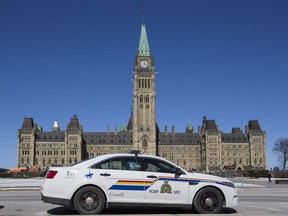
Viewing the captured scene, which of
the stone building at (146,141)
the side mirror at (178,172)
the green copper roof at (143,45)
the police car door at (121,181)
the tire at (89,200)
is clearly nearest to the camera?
the tire at (89,200)

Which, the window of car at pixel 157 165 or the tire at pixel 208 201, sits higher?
the window of car at pixel 157 165

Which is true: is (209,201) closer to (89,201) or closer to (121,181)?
(121,181)

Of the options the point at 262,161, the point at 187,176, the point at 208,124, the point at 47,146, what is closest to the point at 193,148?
the point at 208,124

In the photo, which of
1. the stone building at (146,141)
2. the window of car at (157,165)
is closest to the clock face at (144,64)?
the stone building at (146,141)

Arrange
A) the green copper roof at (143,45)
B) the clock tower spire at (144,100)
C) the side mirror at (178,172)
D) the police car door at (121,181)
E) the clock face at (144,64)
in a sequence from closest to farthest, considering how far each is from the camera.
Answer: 1. the police car door at (121,181)
2. the side mirror at (178,172)
3. the clock tower spire at (144,100)
4. the clock face at (144,64)
5. the green copper roof at (143,45)

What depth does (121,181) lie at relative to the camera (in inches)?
439

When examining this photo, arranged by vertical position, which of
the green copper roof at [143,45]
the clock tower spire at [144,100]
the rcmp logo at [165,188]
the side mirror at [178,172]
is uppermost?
the green copper roof at [143,45]

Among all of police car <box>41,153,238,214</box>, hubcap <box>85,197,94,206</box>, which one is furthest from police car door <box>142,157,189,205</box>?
hubcap <box>85,197,94,206</box>

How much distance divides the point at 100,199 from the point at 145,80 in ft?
441

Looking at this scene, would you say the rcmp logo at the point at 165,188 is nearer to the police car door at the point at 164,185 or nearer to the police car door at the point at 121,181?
the police car door at the point at 164,185

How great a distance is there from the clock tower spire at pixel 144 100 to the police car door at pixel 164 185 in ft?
419

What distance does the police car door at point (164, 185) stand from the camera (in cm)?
1127

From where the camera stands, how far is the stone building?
142 metres

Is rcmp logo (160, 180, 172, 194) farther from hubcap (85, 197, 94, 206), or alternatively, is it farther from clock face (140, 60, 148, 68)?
clock face (140, 60, 148, 68)
